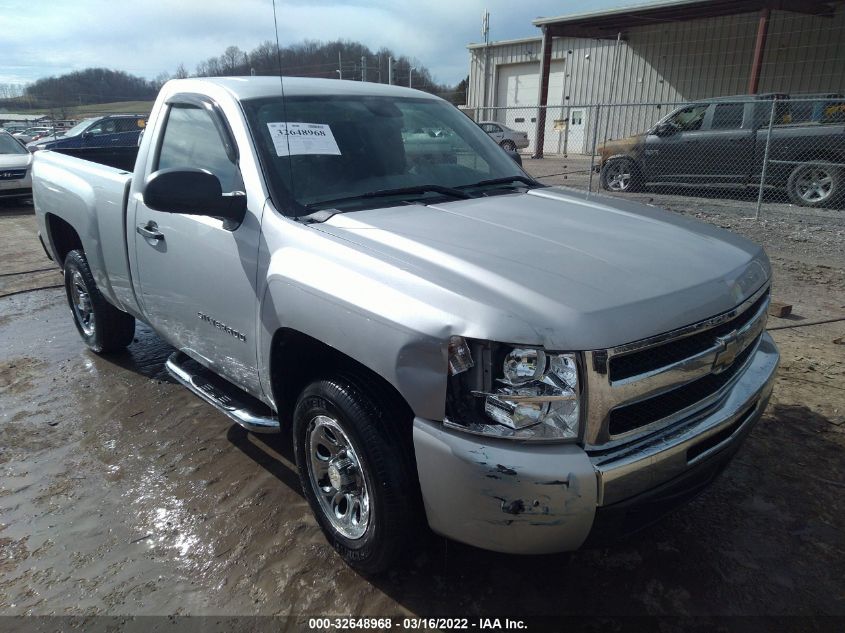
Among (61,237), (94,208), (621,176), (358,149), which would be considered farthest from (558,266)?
(621,176)

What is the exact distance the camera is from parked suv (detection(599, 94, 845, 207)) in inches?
400

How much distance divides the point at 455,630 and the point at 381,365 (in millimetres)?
1053

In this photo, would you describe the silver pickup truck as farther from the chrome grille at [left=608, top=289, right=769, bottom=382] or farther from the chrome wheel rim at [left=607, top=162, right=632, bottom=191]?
the chrome wheel rim at [left=607, top=162, right=632, bottom=191]

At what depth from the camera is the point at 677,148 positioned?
39.2 ft

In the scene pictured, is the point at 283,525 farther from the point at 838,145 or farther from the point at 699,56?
the point at 699,56

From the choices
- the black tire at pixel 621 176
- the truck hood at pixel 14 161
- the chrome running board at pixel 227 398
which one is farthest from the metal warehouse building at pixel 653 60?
the chrome running board at pixel 227 398

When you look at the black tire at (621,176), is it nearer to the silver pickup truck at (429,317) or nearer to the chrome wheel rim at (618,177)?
the chrome wheel rim at (618,177)

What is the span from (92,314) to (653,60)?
2536 centimetres

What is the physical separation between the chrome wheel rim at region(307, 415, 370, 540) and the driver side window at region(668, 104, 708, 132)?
1135 centimetres

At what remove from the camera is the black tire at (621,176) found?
12634 millimetres

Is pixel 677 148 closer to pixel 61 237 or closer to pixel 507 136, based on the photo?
pixel 61 237

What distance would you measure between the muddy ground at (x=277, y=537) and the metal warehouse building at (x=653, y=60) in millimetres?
14095

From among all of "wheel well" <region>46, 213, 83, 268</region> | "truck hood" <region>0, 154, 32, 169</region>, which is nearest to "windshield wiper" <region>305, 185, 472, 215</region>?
"wheel well" <region>46, 213, 83, 268</region>

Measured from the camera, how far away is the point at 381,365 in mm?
2109
